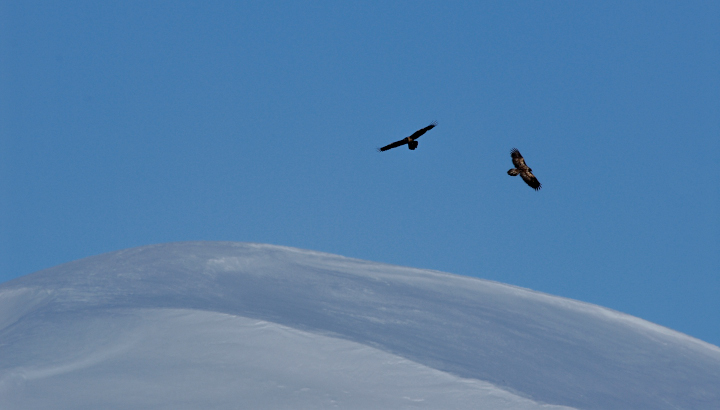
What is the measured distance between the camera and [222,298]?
7.44m

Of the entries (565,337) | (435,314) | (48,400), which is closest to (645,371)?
(565,337)

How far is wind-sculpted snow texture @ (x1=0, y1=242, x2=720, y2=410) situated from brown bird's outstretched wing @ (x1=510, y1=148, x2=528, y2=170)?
1873mm

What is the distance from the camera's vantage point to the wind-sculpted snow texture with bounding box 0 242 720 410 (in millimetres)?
5801

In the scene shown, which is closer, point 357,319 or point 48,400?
point 48,400

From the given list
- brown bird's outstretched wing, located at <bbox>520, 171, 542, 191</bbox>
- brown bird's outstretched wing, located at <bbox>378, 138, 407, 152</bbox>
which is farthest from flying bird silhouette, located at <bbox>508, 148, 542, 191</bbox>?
brown bird's outstretched wing, located at <bbox>378, 138, 407, 152</bbox>

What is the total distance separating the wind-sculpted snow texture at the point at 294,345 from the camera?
5.80 meters

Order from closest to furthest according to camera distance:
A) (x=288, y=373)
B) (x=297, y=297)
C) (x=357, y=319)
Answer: (x=288, y=373) < (x=357, y=319) < (x=297, y=297)

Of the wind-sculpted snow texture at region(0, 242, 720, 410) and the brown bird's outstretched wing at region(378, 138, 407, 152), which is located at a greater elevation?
the brown bird's outstretched wing at region(378, 138, 407, 152)

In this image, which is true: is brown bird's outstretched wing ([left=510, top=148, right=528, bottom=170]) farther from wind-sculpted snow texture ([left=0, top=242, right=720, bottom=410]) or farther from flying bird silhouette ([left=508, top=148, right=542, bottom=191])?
wind-sculpted snow texture ([left=0, top=242, right=720, bottom=410])

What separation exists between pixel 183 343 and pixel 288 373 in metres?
0.96

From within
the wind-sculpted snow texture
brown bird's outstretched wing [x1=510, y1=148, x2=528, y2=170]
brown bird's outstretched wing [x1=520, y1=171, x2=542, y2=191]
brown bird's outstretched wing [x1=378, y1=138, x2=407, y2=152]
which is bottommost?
the wind-sculpted snow texture

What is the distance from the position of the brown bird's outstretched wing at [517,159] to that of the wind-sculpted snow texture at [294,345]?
1.87 meters

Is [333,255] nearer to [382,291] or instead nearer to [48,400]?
[382,291]

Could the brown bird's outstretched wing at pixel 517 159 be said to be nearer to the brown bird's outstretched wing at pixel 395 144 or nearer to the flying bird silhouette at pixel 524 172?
the flying bird silhouette at pixel 524 172
